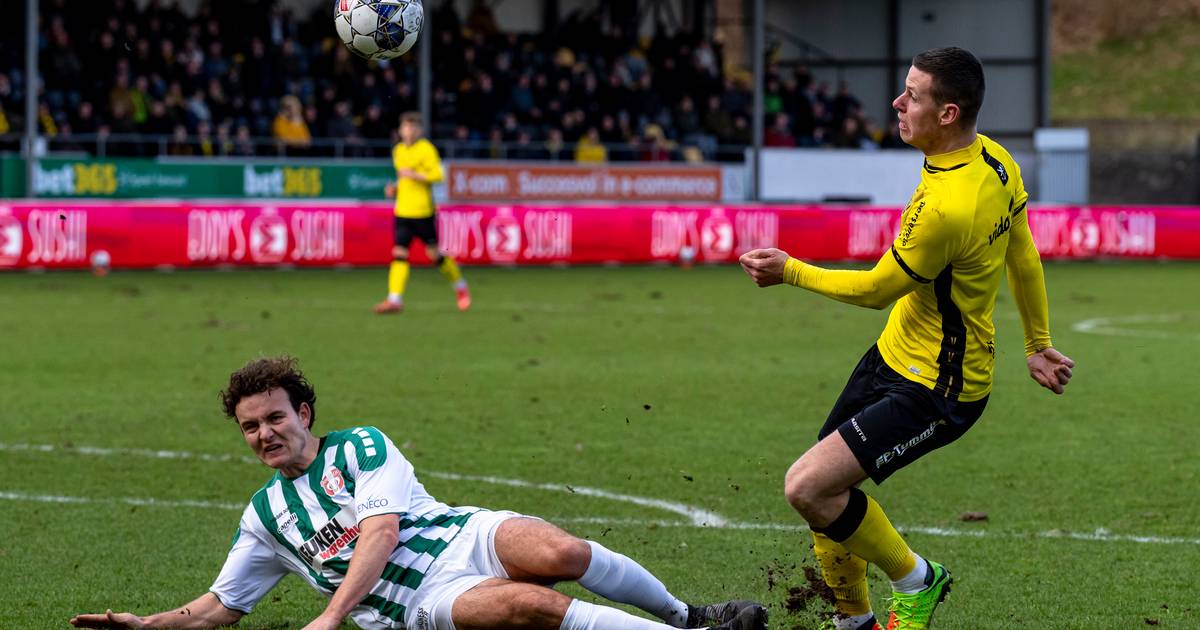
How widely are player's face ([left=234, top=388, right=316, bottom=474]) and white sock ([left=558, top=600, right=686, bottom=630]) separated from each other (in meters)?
1.00

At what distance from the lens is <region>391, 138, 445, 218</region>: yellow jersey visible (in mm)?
18281

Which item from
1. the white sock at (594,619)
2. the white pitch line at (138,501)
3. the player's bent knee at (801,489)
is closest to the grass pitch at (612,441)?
the white pitch line at (138,501)

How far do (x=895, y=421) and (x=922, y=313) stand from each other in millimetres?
383

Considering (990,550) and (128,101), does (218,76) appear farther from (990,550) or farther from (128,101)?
(990,550)

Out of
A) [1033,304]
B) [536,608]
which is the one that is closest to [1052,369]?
[1033,304]

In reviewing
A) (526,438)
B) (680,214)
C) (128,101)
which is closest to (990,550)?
(526,438)

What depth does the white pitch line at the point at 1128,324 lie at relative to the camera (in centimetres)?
1670

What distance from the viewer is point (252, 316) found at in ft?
56.5

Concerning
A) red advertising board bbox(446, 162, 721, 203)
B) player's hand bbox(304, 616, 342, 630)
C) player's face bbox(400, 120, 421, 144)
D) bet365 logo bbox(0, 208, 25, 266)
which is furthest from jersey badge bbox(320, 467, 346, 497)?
red advertising board bbox(446, 162, 721, 203)

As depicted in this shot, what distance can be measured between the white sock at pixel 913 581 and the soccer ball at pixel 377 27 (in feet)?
10.2

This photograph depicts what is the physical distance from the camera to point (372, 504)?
517 cm

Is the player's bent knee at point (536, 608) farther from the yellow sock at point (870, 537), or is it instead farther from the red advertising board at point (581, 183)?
the red advertising board at point (581, 183)

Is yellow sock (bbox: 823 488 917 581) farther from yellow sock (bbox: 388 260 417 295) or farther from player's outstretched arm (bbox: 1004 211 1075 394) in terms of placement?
yellow sock (bbox: 388 260 417 295)

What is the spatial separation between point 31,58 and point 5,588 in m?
19.8
